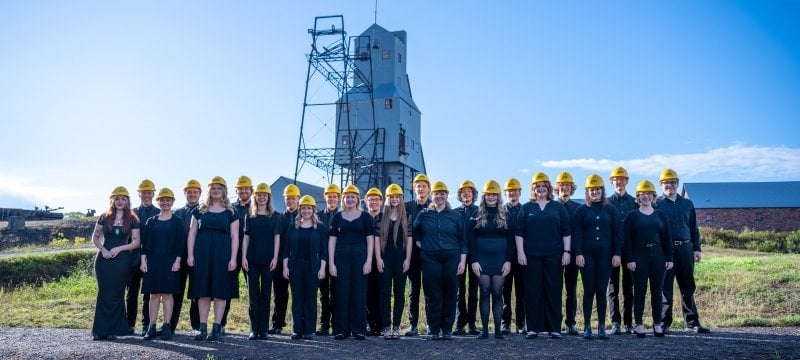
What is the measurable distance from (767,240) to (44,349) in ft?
123

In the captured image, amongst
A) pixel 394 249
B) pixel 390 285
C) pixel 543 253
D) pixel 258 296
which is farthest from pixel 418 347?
pixel 258 296

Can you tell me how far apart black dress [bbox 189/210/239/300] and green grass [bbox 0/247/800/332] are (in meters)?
2.63

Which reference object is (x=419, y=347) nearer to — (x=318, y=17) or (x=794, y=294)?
(x=794, y=294)

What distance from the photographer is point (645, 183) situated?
→ 8.34 m

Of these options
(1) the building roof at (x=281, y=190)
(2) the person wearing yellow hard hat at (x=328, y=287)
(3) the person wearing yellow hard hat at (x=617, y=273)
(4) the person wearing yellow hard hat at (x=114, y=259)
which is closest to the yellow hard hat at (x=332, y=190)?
(2) the person wearing yellow hard hat at (x=328, y=287)

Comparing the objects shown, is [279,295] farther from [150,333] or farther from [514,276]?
[514,276]

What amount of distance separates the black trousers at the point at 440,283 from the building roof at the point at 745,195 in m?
49.8

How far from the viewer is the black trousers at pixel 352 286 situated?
26.7ft

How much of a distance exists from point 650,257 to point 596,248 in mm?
776

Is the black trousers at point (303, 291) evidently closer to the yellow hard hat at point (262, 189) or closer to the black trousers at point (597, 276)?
the yellow hard hat at point (262, 189)

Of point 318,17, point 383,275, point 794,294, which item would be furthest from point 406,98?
point 383,275

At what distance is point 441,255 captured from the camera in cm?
795

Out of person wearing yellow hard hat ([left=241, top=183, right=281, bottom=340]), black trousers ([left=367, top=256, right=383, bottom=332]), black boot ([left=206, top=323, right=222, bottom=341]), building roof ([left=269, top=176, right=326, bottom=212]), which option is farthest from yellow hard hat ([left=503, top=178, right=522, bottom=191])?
building roof ([left=269, top=176, right=326, bottom=212])

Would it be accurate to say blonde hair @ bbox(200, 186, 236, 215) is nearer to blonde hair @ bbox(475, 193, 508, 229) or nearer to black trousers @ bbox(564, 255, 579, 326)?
blonde hair @ bbox(475, 193, 508, 229)
